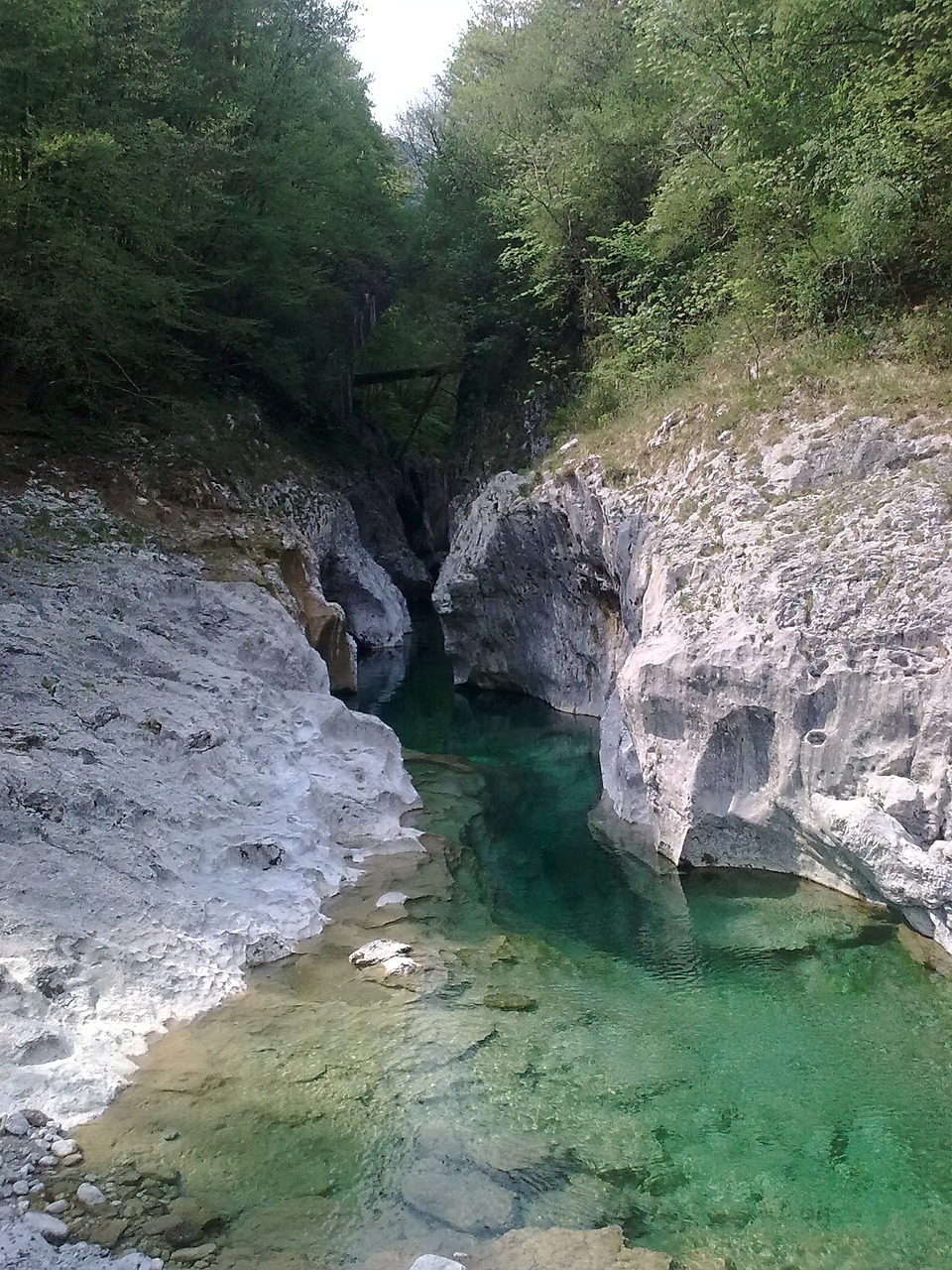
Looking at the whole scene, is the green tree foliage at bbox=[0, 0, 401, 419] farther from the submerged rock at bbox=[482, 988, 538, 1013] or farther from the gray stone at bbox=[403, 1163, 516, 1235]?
the gray stone at bbox=[403, 1163, 516, 1235]

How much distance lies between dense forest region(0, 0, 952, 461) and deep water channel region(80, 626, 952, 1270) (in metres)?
7.99

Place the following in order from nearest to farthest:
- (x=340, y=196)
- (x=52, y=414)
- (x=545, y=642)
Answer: (x=52, y=414) < (x=545, y=642) < (x=340, y=196)

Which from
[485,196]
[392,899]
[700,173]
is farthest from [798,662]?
[485,196]

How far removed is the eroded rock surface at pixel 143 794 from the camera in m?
7.48

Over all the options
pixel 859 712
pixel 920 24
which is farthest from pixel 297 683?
pixel 920 24

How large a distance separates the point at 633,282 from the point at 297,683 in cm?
1027

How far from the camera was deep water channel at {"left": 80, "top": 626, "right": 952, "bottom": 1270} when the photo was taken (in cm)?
569

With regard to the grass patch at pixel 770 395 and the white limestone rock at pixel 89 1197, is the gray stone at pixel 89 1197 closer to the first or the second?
the white limestone rock at pixel 89 1197

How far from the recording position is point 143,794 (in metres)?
A: 10.3

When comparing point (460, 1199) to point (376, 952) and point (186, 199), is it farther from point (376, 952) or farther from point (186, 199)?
point (186, 199)

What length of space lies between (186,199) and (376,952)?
52.7ft

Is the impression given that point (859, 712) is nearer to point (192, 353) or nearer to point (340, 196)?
point (192, 353)

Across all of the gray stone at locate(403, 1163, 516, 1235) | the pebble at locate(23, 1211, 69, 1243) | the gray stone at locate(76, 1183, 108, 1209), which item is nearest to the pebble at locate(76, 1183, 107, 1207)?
the gray stone at locate(76, 1183, 108, 1209)

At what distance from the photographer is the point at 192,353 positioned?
21609mm
